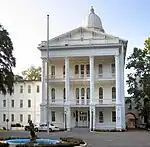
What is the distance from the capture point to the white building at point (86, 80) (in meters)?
48.8

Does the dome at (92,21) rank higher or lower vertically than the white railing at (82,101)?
higher

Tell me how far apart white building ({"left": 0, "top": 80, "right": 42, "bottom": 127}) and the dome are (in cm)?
1569

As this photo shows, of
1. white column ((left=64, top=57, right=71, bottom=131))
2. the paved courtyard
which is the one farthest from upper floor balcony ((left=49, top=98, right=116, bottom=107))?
the paved courtyard

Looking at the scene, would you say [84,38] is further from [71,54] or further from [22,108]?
[22,108]

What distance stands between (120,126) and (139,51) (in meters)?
15.5

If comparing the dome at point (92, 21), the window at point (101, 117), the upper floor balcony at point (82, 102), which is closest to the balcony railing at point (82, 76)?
the upper floor balcony at point (82, 102)

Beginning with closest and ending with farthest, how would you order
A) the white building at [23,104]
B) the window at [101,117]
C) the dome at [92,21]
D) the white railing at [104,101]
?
the white railing at [104,101] < the window at [101,117] < the dome at [92,21] < the white building at [23,104]

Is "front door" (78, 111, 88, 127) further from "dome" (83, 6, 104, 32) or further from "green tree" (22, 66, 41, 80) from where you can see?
"green tree" (22, 66, 41, 80)

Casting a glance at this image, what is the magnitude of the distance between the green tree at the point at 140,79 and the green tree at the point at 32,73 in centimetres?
3179

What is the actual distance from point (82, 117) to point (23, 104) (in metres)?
18.3

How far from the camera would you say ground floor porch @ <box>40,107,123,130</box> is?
49.1m

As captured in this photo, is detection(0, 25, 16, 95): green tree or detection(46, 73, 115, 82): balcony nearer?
detection(0, 25, 16, 95): green tree

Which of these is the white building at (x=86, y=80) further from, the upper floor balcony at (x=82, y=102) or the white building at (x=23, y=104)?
the white building at (x=23, y=104)

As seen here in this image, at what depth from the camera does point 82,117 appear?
51969 millimetres
